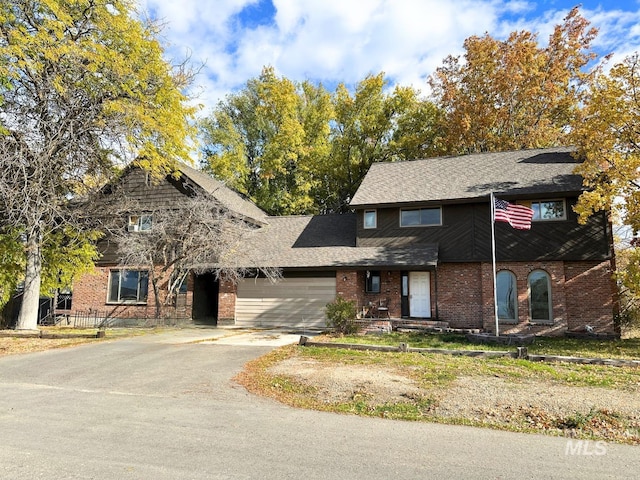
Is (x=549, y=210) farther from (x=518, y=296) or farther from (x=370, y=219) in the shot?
(x=370, y=219)

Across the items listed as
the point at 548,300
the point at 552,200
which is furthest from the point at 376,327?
the point at 552,200

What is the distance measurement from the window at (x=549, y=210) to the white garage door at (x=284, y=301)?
8.55 m

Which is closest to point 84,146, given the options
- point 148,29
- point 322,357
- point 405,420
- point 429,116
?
point 148,29

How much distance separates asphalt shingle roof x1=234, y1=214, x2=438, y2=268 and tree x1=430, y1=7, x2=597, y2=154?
1166 centimetres

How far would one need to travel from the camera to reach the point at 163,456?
4.64 m

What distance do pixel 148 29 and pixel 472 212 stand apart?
15206 mm

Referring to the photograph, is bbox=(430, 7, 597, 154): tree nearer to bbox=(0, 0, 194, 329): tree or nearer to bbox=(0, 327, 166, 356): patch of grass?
bbox=(0, 0, 194, 329): tree

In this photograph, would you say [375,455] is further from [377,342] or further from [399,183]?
[399,183]

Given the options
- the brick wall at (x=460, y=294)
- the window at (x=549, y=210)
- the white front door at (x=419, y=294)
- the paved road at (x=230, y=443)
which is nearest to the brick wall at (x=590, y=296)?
the window at (x=549, y=210)

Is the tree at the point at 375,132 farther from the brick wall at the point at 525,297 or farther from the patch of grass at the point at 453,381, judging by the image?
the patch of grass at the point at 453,381

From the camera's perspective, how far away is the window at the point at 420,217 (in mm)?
18469

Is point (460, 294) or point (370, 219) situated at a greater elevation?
point (370, 219)

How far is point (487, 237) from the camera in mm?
17344

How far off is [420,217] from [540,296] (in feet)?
18.5
